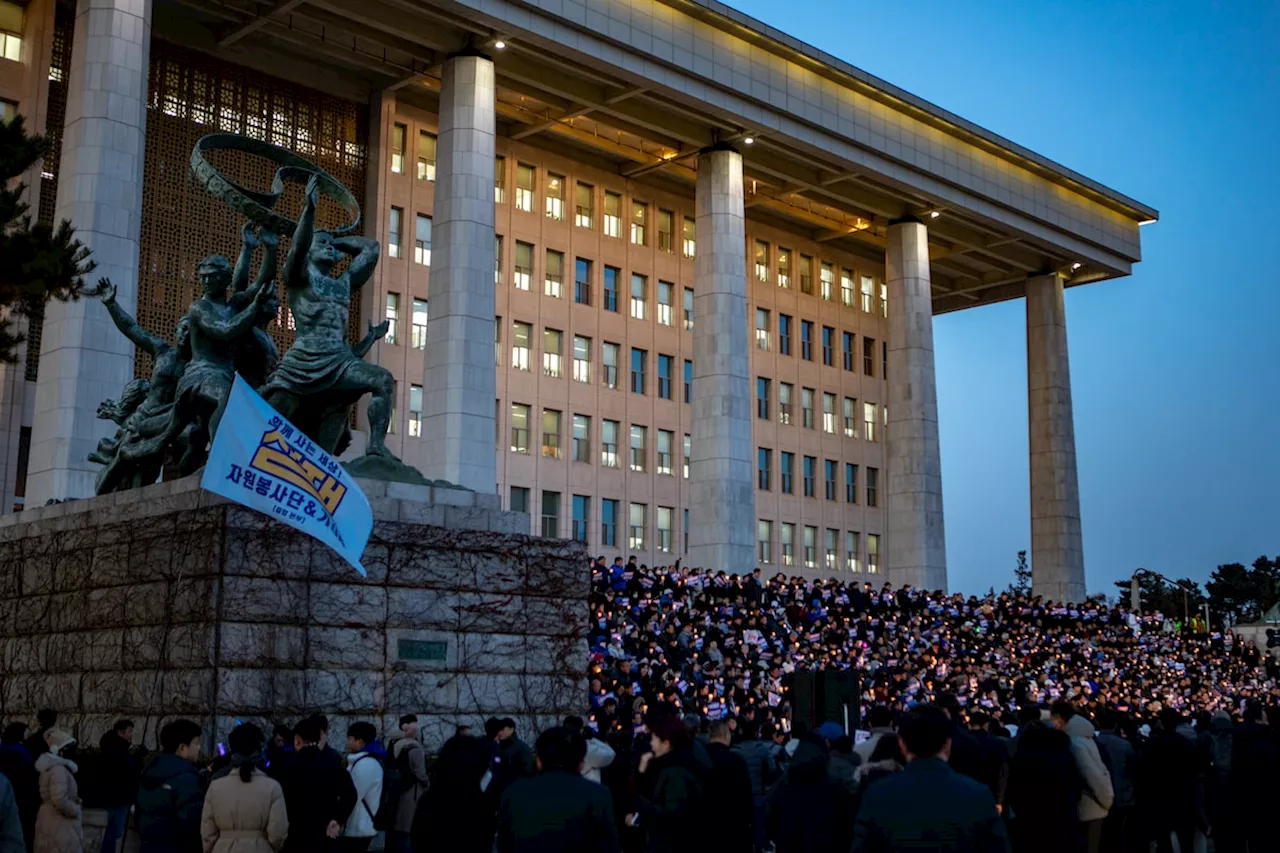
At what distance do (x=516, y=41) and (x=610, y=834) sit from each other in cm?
3597

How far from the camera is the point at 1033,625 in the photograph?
42.6m

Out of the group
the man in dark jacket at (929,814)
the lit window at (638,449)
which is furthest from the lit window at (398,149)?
the man in dark jacket at (929,814)

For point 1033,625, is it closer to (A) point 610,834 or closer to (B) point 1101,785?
(B) point 1101,785

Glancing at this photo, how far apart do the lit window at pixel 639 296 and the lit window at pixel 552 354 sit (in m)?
3.62

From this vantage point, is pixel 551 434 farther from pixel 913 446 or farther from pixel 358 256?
pixel 358 256

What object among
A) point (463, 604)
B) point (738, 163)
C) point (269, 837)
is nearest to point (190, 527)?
point (463, 604)

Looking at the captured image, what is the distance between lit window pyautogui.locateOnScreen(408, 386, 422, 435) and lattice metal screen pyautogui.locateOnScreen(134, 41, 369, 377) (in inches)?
118

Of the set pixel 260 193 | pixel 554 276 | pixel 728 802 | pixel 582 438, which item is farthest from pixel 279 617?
pixel 554 276

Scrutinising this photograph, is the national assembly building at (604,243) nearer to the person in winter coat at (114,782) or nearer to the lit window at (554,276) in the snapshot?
the lit window at (554,276)

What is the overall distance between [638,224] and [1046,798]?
44.2m

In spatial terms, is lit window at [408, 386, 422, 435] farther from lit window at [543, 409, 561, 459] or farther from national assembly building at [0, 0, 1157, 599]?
lit window at [543, 409, 561, 459]

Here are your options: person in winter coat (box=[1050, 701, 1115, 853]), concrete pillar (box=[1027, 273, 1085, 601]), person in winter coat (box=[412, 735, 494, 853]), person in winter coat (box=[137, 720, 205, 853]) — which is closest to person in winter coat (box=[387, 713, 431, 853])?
person in winter coat (box=[412, 735, 494, 853])

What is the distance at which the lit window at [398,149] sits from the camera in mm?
46125

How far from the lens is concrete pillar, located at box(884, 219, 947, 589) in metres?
51.1
